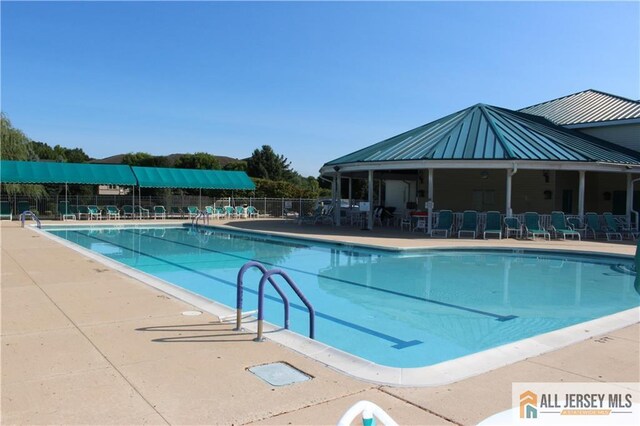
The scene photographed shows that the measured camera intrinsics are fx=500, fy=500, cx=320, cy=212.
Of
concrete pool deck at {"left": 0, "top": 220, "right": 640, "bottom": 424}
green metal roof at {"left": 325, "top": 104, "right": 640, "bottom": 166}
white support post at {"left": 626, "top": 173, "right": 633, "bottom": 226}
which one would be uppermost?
green metal roof at {"left": 325, "top": 104, "right": 640, "bottom": 166}

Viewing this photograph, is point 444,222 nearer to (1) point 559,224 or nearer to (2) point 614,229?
(1) point 559,224

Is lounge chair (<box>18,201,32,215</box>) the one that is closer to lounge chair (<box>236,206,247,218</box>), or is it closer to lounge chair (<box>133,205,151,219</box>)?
lounge chair (<box>133,205,151,219</box>)

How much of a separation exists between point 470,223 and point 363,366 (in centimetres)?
1566

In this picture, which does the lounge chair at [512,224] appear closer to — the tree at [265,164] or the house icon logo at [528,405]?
the house icon logo at [528,405]

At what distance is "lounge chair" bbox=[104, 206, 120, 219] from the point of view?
28.8 m

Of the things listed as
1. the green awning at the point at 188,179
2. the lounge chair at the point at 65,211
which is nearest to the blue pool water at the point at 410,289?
the lounge chair at the point at 65,211

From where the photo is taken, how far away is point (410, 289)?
10297mm

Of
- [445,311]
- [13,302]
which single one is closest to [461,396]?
[445,311]

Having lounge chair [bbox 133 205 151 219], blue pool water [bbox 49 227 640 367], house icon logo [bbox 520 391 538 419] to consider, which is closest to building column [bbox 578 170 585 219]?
blue pool water [bbox 49 227 640 367]

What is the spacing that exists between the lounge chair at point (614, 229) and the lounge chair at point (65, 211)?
2615cm

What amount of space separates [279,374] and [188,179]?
28380 mm

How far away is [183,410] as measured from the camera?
3.56m

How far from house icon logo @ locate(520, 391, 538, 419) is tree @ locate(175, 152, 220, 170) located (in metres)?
54.1

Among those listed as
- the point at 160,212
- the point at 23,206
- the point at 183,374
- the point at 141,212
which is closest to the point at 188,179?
the point at 160,212
